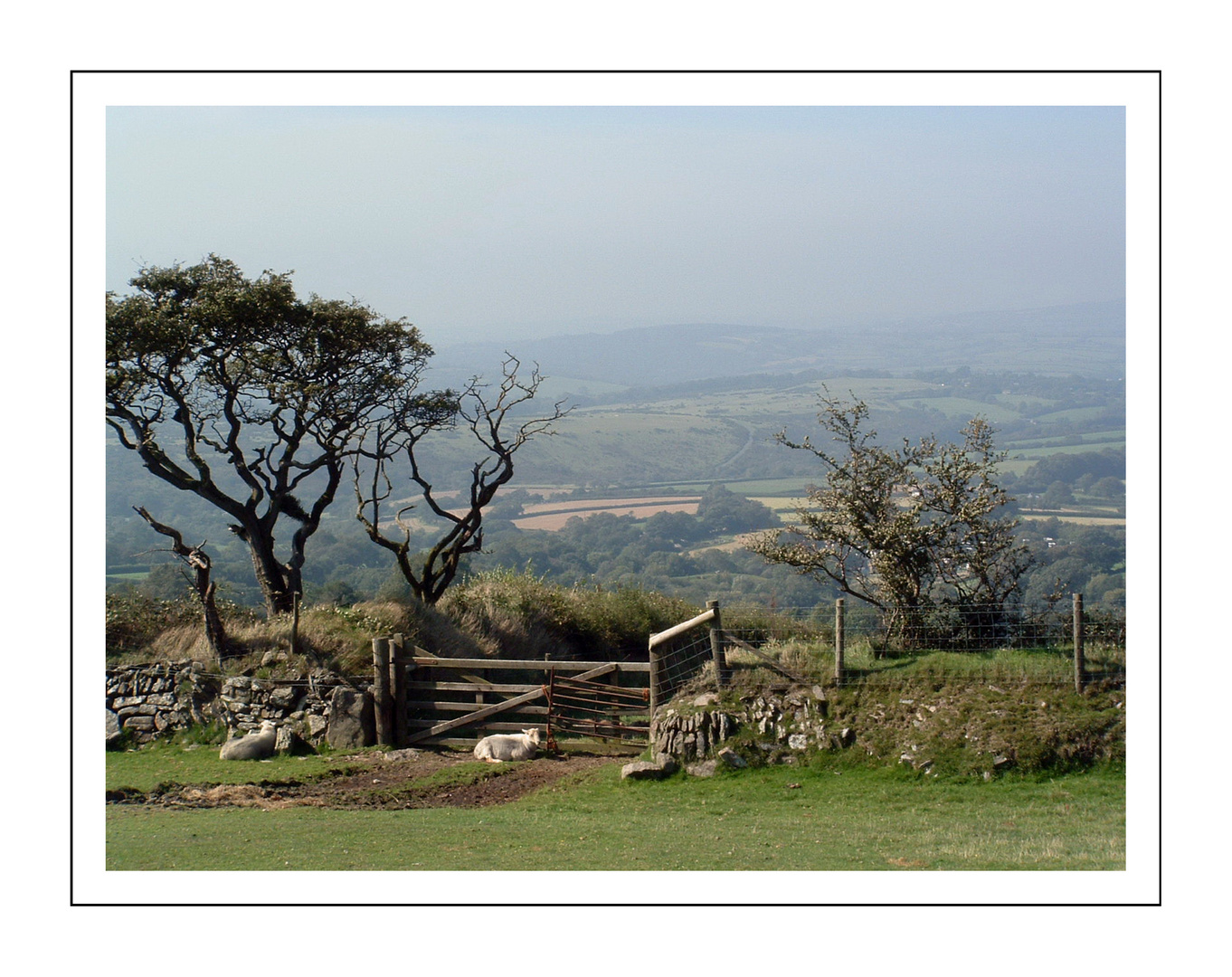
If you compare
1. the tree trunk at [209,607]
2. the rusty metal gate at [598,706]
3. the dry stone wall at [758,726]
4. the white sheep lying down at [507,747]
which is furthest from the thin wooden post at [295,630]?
the dry stone wall at [758,726]

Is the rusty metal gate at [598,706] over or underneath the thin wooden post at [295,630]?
underneath

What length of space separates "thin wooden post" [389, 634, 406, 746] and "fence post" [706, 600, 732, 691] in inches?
Result: 177

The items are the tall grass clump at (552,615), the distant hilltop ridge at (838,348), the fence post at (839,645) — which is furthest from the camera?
the distant hilltop ridge at (838,348)

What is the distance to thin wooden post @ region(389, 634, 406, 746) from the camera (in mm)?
13953

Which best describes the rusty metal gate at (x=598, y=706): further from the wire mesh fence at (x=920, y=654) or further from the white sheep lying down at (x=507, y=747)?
the wire mesh fence at (x=920, y=654)

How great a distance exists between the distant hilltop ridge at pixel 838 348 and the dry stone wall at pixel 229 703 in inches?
3162

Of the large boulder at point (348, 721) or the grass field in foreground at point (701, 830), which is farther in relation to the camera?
the large boulder at point (348, 721)

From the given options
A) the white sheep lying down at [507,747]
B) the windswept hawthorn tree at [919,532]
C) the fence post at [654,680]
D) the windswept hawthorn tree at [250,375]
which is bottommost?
the white sheep lying down at [507,747]

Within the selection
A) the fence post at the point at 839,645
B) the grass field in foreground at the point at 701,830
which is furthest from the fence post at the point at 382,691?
the fence post at the point at 839,645

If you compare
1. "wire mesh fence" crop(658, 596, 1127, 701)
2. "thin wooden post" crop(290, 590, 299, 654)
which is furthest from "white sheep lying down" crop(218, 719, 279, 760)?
"wire mesh fence" crop(658, 596, 1127, 701)

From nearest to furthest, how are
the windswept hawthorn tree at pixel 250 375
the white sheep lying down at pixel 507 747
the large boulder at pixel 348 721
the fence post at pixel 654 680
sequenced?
the fence post at pixel 654 680, the white sheep lying down at pixel 507 747, the large boulder at pixel 348 721, the windswept hawthorn tree at pixel 250 375

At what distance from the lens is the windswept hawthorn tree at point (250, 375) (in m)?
16.9

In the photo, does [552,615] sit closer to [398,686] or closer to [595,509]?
[398,686]

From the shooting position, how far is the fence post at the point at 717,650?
41.0 ft
